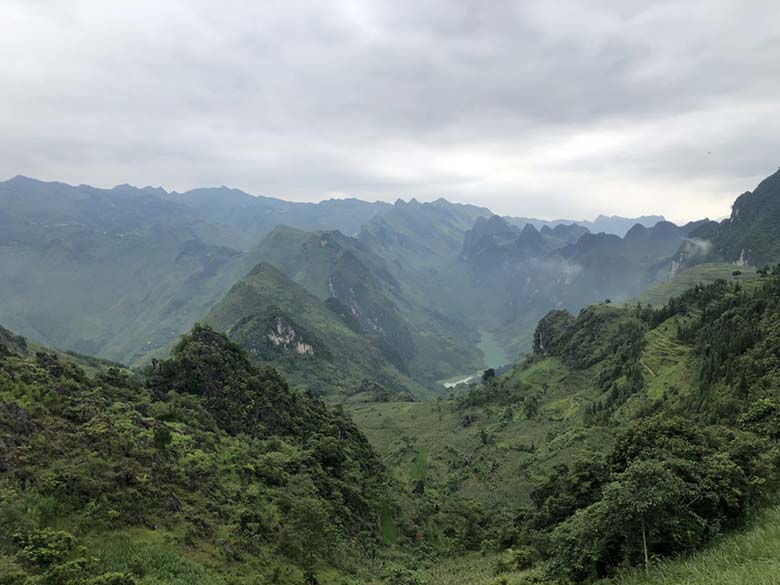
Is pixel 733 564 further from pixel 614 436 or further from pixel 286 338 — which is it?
pixel 286 338

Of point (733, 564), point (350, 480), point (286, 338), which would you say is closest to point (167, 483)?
point (350, 480)

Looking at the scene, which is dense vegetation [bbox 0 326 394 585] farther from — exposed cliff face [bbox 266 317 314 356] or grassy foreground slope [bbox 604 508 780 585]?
exposed cliff face [bbox 266 317 314 356]

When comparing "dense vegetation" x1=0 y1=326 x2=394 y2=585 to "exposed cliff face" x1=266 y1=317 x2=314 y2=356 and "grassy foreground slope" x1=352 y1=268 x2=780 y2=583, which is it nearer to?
"grassy foreground slope" x1=352 y1=268 x2=780 y2=583

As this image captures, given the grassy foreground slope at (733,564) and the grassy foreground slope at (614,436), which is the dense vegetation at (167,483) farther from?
the grassy foreground slope at (733,564)

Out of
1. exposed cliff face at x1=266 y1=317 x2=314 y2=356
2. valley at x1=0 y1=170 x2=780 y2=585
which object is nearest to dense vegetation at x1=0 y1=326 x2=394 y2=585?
valley at x1=0 y1=170 x2=780 y2=585

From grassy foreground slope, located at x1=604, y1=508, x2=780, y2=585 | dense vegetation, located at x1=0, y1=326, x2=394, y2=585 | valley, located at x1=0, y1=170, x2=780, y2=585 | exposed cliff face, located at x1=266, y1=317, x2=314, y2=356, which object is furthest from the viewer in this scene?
exposed cliff face, located at x1=266, y1=317, x2=314, y2=356

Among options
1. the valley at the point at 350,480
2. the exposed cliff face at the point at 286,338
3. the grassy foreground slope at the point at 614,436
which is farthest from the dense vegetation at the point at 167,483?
the exposed cliff face at the point at 286,338

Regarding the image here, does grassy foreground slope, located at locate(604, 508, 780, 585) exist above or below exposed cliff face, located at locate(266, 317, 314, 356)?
above

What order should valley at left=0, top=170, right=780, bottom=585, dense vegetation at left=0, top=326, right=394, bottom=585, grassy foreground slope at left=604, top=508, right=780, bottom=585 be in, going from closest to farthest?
grassy foreground slope at left=604, top=508, right=780, bottom=585, valley at left=0, top=170, right=780, bottom=585, dense vegetation at left=0, top=326, right=394, bottom=585

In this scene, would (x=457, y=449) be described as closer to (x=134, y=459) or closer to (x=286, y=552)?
(x=286, y=552)

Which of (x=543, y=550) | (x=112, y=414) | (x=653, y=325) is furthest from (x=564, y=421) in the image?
(x=112, y=414)

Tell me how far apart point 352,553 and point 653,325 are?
316 feet

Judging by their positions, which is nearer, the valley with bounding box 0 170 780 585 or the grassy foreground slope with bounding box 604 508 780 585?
the grassy foreground slope with bounding box 604 508 780 585

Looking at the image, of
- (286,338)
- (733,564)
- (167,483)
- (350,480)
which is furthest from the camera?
(286,338)
